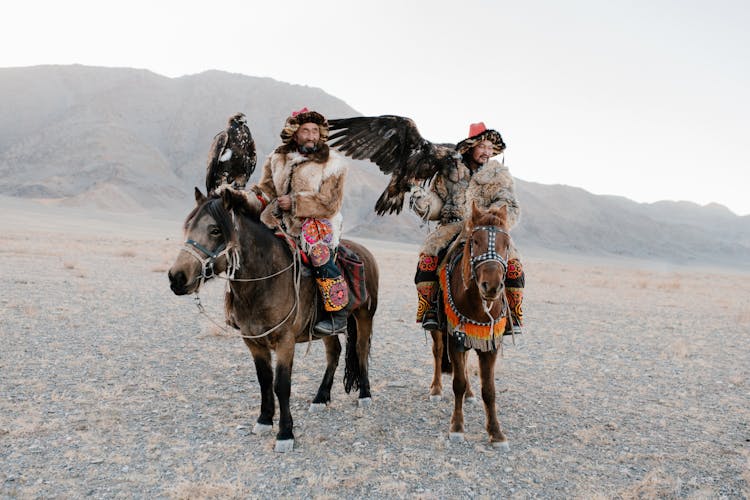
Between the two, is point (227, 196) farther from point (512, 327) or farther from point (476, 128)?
point (512, 327)

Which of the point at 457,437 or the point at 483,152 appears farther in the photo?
the point at 483,152

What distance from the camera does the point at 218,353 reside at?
7.67 metres

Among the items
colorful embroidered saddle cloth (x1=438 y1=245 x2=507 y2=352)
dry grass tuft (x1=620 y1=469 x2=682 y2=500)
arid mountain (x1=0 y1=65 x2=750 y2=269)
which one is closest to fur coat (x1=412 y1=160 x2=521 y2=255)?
colorful embroidered saddle cloth (x1=438 y1=245 x2=507 y2=352)

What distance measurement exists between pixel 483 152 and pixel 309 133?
5.85 feet

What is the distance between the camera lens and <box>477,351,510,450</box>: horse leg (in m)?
4.73

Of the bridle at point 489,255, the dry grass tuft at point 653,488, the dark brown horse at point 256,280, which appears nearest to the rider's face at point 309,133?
the dark brown horse at point 256,280

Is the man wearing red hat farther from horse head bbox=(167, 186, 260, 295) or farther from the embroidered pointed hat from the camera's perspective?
horse head bbox=(167, 186, 260, 295)

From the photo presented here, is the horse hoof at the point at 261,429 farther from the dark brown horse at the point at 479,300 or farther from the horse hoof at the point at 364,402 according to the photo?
the dark brown horse at the point at 479,300

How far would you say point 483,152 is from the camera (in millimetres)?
5258

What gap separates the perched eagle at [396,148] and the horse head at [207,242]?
1661 millimetres

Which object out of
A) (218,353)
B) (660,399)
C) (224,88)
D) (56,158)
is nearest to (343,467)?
(218,353)

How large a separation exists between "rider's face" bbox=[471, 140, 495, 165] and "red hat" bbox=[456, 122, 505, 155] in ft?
0.12

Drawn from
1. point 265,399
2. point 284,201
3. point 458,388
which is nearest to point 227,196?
point 284,201

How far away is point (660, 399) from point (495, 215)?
4091 millimetres
